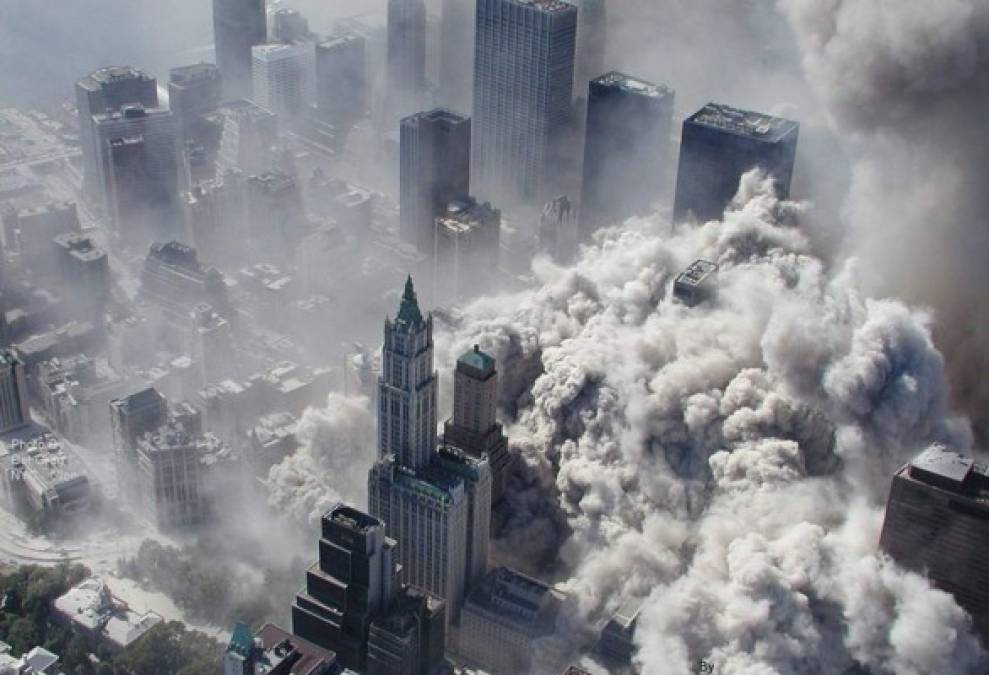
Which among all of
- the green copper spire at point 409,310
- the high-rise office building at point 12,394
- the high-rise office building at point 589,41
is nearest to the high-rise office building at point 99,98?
the high-rise office building at point 12,394

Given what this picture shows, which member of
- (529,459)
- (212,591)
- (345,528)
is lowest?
(212,591)

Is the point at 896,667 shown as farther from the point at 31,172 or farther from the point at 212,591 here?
the point at 31,172

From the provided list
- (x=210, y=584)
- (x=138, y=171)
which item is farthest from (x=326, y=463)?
(x=138, y=171)

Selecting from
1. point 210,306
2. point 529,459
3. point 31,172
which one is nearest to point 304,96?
point 31,172

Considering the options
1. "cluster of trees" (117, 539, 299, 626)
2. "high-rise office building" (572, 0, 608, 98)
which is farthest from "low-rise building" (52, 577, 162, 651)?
"high-rise office building" (572, 0, 608, 98)

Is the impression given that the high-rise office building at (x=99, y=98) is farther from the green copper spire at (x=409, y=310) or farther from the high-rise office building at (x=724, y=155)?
the green copper spire at (x=409, y=310)

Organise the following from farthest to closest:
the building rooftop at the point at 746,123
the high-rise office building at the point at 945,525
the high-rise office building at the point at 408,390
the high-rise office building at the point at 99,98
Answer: the high-rise office building at the point at 99,98 < the building rooftop at the point at 746,123 < the high-rise office building at the point at 408,390 < the high-rise office building at the point at 945,525
